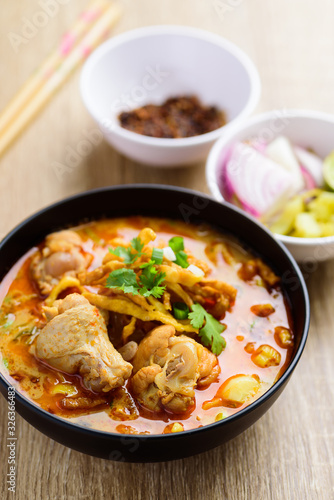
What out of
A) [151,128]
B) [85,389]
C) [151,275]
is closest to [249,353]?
[151,275]

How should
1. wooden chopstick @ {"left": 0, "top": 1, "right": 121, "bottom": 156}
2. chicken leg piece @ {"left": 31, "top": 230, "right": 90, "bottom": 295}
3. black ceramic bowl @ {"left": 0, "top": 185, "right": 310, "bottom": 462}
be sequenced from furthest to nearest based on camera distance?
1. wooden chopstick @ {"left": 0, "top": 1, "right": 121, "bottom": 156}
2. chicken leg piece @ {"left": 31, "top": 230, "right": 90, "bottom": 295}
3. black ceramic bowl @ {"left": 0, "top": 185, "right": 310, "bottom": 462}

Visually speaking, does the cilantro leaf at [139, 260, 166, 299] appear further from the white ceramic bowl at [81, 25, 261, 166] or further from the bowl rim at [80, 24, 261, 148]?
the white ceramic bowl at [81, 25, 261, 166]

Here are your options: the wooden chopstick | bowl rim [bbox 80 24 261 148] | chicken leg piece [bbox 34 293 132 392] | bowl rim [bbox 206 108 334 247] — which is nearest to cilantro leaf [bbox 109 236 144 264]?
chicken leg piece [bbox 34 293 132 392]

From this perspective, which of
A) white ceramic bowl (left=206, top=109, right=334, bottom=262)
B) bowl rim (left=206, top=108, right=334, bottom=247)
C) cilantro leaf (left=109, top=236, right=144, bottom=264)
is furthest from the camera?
white ceramic bowl (left=206, top=109, right=334, bottom=262)

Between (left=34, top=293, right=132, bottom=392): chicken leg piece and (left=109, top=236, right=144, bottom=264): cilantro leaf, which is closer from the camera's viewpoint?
(left=34, top=293, right=132, bottom=392): chicken leg piece

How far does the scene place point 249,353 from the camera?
99.6 inches

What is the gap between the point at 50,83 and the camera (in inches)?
155

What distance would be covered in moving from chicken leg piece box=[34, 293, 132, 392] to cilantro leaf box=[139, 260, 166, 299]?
0.75 ft

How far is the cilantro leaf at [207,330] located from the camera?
2.44 m

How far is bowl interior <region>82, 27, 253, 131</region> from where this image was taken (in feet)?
13.2

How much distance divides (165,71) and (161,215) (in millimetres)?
1651

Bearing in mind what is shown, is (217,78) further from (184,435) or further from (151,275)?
(184,435)

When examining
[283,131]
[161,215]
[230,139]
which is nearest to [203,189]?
[230,139]

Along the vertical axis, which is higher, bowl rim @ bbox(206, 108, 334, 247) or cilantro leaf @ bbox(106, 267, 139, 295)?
cilantro leaf @ bbox(106, 267, 139, 295)
